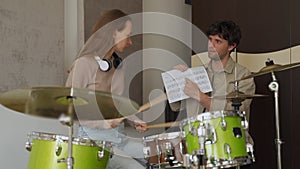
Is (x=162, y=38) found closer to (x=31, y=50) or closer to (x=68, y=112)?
(x=31, y=50)

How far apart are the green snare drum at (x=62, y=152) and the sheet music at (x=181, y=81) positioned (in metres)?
0.62

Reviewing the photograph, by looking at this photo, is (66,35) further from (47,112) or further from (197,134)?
(47,112)

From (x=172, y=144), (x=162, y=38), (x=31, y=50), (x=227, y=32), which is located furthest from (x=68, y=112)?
(x=162, y=38)

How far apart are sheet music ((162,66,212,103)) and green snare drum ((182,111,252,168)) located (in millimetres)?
392

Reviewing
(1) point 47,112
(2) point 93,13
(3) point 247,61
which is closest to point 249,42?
(3) point 247,61

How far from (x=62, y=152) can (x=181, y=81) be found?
817mm

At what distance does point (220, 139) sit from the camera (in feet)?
7.93

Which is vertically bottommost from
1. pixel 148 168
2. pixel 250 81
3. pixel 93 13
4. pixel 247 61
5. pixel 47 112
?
pixel 148 168

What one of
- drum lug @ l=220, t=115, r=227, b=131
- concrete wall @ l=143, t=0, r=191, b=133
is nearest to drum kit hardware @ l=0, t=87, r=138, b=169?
drum lug @ l=220, t=115, r=227, b=131

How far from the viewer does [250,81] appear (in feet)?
9.75

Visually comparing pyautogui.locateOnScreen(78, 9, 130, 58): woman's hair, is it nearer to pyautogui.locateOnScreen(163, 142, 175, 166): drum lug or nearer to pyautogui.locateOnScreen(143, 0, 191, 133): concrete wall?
pyautogui.locateOnScreen(163, 142, 175, 166): drum lug

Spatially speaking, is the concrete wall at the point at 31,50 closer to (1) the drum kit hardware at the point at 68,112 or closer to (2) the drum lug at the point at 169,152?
(1) the drum kit hardware at the point at 68,112

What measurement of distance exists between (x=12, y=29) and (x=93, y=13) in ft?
1.96

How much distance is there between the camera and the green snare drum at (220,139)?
94.8 inches
